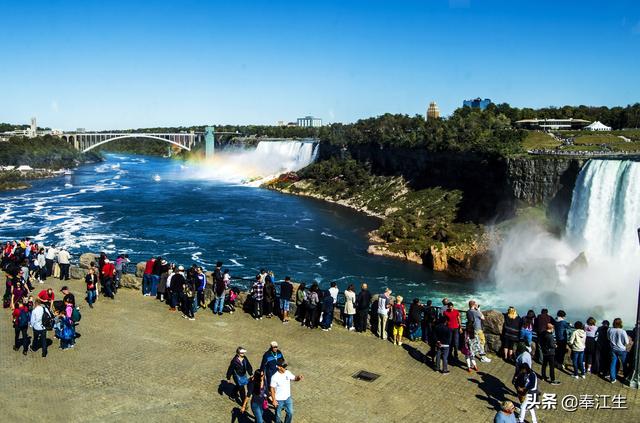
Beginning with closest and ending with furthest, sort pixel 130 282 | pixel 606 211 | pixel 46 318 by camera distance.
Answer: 1. pixel 46 318
2. pixel 130 282
3. pixel 606 211

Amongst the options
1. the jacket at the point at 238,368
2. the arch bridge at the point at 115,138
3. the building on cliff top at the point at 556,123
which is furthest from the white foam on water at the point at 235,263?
the arch bridge at the point at 115,138

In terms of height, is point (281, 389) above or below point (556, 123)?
below

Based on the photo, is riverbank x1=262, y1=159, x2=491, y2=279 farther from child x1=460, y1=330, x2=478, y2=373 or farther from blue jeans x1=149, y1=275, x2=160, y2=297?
child x1=460, y1=330, x2=478, y2=373

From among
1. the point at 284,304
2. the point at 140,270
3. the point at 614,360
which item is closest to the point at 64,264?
the point at 140,270

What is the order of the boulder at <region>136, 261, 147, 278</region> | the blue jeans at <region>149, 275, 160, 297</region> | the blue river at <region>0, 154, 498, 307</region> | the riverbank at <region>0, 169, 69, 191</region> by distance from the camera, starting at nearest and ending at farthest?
the blue jeans at <region>149, 275, 160, 297</region> < the boulder at <region>136, 261, 147, 278</region> < the blue river at <region>0, 154, 498, 307</region> < the riverbank at <region>0, 169, 69, 191</region>

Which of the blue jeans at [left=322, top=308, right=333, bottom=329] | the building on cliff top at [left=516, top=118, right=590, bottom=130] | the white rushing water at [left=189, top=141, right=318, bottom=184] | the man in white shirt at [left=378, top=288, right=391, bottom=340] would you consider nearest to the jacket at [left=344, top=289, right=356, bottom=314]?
the blue jeans at [left=322, top=308, right=333, bottom=329]

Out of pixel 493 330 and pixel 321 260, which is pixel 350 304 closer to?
pixel 493 330

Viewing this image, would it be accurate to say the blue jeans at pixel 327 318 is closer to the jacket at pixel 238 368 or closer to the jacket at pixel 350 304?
the jacket at pixel 350 304
